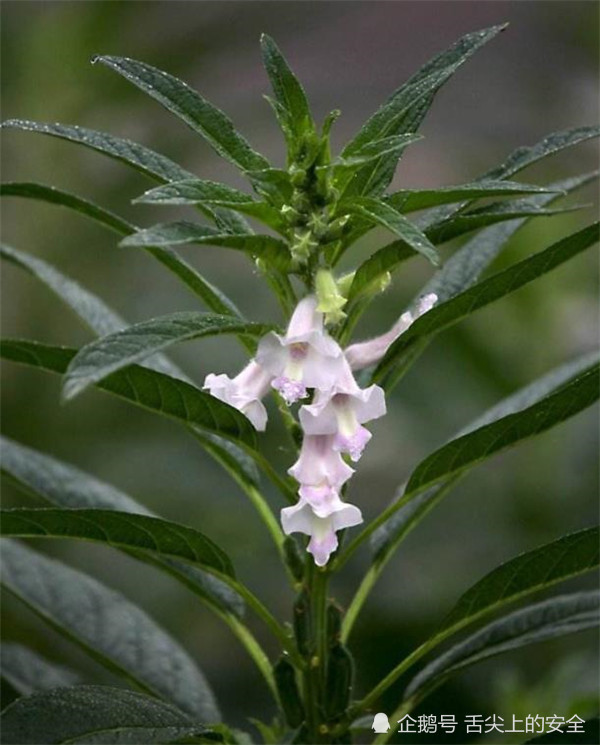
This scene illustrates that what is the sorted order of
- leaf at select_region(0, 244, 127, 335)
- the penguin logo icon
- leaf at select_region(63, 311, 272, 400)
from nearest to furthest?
leaf at select_region(63, 311, 272, 400)
the penguin logo icon
leaf at select_region(0, 244, 127, 335)

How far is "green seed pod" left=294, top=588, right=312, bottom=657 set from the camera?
1018 millimetres

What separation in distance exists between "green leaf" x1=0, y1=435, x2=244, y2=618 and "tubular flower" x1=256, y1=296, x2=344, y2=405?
0.31 metres

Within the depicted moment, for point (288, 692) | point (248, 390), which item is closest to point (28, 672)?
point (288, 692)

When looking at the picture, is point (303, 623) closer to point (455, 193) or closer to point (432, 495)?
point (432, 495)

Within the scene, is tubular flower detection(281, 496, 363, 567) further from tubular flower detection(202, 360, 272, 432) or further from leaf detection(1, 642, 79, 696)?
leaf detection(1, 642, 79, 696)

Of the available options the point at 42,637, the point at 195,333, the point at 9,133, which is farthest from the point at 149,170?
the point at 9,133

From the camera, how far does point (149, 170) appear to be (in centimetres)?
93

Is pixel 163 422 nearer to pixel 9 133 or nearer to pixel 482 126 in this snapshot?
pixel 9 133

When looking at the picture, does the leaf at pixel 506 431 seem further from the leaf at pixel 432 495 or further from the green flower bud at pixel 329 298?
the green flower bud at pixel 329 298

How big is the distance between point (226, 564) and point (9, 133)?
147cm

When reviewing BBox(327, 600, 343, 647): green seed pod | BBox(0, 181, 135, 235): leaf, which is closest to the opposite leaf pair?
BBox(327, 600, 343, 647): green seed pod

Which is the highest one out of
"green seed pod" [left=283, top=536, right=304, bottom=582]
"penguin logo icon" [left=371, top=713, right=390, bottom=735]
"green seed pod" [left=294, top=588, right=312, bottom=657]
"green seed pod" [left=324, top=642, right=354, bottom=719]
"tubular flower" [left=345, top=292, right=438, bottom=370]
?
"tubular flower" [left=345, top=292, right=438, bottom=370]

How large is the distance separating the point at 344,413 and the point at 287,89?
0.28 meters

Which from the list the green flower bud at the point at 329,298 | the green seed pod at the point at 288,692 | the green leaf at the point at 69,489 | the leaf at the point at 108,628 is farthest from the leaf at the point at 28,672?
the green flower bud at the point at 329,298
